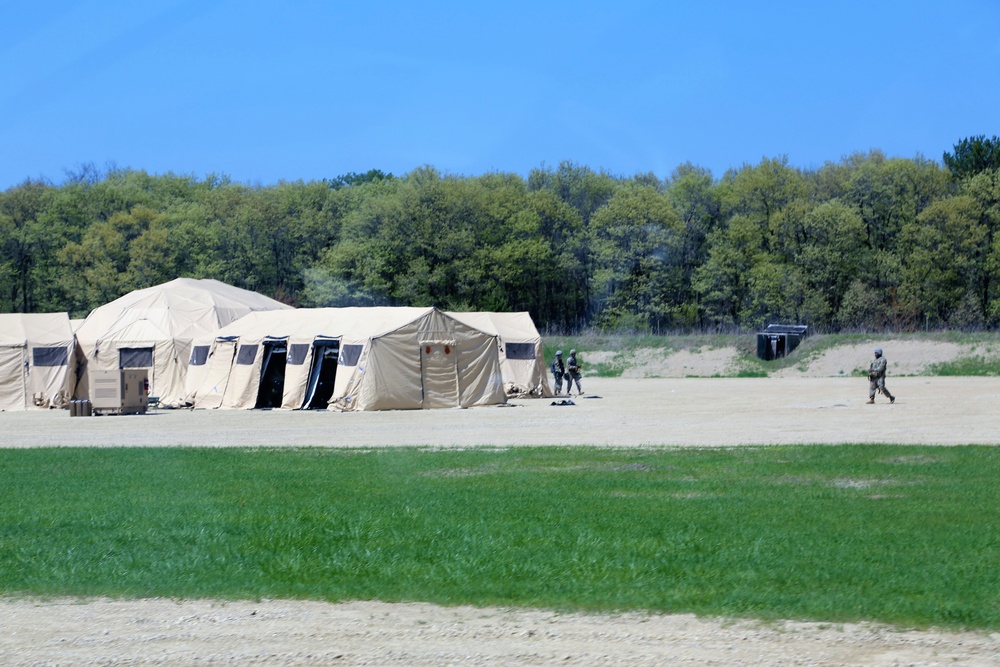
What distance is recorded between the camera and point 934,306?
70.6 metres

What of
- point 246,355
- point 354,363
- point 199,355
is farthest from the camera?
point 199,355

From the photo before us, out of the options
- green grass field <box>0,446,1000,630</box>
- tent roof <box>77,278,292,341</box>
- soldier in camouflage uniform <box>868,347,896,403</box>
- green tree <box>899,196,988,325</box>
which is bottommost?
green grass field <box>0,446,1000,630</box>

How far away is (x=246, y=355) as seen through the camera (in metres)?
36.1

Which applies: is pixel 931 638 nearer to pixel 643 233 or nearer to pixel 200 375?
pixel 200 375

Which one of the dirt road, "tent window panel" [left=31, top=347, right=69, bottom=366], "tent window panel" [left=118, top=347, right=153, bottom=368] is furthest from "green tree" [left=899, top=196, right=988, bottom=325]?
"tent window panel" [left=31, top=347, right=69, bottom=366]

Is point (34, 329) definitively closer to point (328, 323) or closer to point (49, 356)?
point (49, 356)

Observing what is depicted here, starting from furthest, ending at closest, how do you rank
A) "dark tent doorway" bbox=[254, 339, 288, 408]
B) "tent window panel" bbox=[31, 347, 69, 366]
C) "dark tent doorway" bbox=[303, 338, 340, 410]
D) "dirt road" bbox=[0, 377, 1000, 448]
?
"tent window panel" bbox=[31, 347, 69, 366] < "dark tent doorway" bbox=[254, 339, 288, 408] < "dark tent doorway" bbox=[303, 338, 340, 410] < "dirt road" bbox=[0, 377, 1000, 448]

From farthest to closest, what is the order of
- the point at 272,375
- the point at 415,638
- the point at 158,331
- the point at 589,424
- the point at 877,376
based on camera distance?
the point at 158,331
the point at 272,375
the point at 877,376
the point at 589,424
the point at 415,638

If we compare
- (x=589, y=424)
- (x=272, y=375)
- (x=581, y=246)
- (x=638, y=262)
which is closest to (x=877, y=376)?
(x=589, y=424)

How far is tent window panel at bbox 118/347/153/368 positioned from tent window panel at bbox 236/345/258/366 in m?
6.16

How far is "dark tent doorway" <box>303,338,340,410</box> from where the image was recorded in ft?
113

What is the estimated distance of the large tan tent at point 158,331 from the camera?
40281mm

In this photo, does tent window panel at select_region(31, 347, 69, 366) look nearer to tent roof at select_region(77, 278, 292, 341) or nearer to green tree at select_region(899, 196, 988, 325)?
tent roof at select_region(77, 278, 292, 341)

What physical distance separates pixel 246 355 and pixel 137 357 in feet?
22.7
